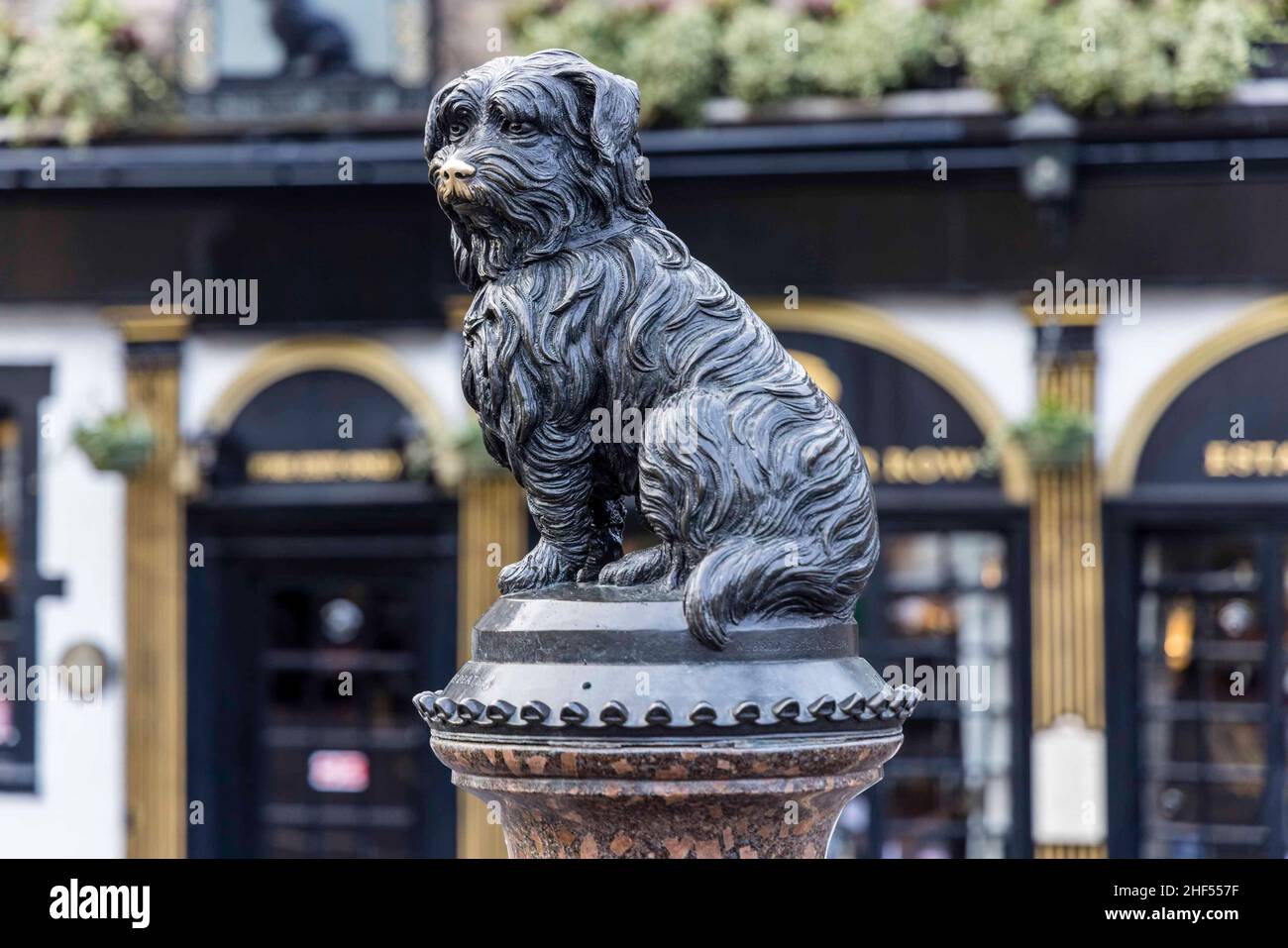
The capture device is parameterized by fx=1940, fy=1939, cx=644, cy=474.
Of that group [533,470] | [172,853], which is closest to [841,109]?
[172,853]

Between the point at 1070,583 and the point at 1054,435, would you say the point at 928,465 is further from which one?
the point at 1070,583

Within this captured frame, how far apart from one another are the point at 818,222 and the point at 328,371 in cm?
289

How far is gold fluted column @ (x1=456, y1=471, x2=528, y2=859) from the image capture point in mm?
10656

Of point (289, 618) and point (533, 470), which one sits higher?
point (533, 470)

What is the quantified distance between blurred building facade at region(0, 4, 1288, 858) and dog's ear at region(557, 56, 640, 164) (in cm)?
661

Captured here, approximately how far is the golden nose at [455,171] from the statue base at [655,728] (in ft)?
2.65

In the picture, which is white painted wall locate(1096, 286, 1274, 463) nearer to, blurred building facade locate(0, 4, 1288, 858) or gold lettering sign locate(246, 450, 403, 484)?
blurred building facade locate(0, 4, 1288, 858)

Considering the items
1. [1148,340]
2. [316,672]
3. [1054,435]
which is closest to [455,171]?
[1054,435]

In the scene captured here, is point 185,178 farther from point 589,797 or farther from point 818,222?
point 589,797

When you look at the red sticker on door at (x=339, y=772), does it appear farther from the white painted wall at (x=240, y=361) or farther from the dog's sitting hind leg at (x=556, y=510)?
the dog's sitting hind leg at (x=556, y=510)

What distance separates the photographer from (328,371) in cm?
1104

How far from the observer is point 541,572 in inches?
151

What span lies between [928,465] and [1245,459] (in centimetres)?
165

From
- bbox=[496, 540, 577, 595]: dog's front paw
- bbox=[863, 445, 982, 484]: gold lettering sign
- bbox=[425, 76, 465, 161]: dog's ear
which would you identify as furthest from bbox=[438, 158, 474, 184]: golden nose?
A: bbox=[863, 445, 982, 484]: gold lettering sign
